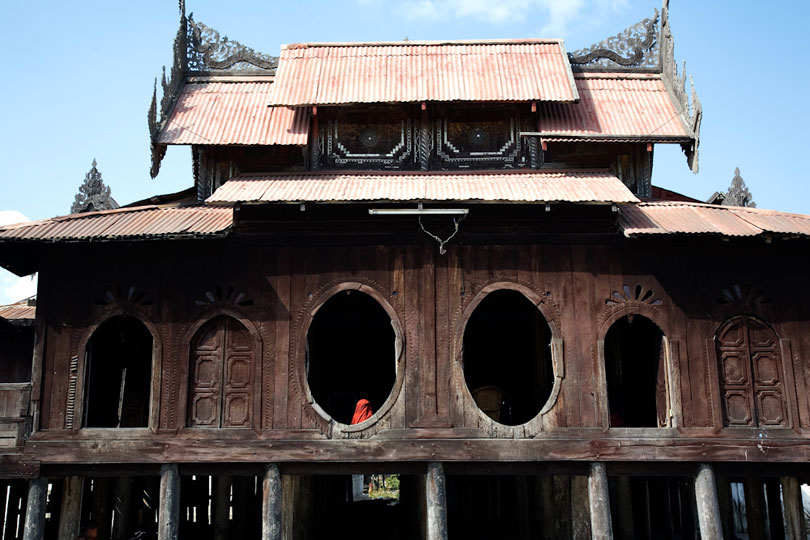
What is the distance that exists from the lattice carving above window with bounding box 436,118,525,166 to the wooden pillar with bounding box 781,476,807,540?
7.33 metres

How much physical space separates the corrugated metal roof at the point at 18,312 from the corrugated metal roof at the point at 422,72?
705 cm

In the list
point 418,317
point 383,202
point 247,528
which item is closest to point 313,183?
point 383,202

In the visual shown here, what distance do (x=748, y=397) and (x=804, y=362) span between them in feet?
3.59

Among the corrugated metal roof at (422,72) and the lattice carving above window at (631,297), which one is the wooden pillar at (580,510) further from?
the corrugated metal roof at (422,72)

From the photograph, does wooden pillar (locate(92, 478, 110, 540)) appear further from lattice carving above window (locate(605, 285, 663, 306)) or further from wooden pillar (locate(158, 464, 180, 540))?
lattice carving above window (locate(605, 285, 663, 306))

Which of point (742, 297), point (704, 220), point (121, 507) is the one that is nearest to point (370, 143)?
point (704, 220)

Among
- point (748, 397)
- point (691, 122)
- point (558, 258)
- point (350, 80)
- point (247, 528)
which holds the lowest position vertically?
point (247, 528)

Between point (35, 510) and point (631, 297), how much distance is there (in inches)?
384

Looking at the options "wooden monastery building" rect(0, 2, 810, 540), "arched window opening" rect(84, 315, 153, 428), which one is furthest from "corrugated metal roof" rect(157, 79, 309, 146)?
"arched window opening" rect(84, 315, 153, 428)

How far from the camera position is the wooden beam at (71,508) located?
42.9 ft

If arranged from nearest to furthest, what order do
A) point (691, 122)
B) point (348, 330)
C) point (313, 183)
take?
point (313, 183) < point (691, 122) < point (348, 330)

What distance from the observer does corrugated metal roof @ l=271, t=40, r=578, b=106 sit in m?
14.5

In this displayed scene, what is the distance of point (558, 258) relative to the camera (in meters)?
12.9

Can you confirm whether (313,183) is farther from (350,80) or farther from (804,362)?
(804,362)
